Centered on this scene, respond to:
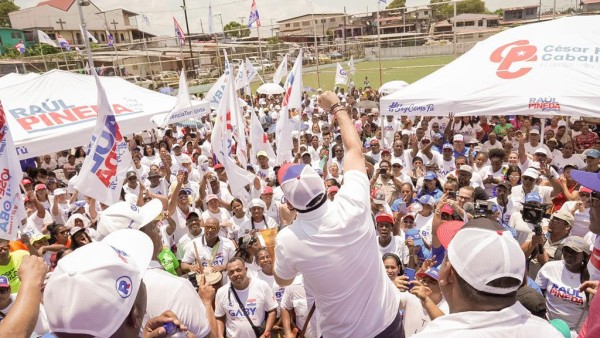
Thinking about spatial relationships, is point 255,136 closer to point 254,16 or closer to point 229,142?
point 229,142

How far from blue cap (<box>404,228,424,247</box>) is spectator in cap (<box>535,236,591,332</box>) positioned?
4.88ft

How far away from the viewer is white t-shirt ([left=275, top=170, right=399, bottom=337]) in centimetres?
227

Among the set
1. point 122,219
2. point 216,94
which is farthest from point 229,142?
point 216,94

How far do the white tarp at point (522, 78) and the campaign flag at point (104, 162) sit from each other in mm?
4741

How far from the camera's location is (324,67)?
1638 inches

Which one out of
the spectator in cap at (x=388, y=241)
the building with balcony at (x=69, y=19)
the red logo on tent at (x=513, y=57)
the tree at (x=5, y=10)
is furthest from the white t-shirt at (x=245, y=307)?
the tree at (x=5, y=10)

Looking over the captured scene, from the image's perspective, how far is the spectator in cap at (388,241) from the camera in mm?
4926

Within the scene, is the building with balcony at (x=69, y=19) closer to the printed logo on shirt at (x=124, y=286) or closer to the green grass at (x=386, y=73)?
the green grass at (x=386, y=73)

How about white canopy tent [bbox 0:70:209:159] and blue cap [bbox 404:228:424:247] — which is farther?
white canopy tent [bbox 0:70:209:159]

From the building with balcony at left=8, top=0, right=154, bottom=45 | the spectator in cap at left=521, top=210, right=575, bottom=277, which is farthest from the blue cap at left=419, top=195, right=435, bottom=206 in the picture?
the building with balcony at left=8, top=0, right=154, bottom=45

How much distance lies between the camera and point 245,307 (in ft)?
14.0

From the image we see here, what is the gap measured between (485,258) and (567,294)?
2.93 m

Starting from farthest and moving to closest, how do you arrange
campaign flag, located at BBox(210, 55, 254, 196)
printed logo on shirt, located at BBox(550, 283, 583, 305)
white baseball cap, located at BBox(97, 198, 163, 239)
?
campaign flag, located at BBox(210, 55, 254, 196) → printed logo on shirt, located at BBox(550, 283, 583, 305) → white baseball cap, located at BBox(97, 198, 163, 239)

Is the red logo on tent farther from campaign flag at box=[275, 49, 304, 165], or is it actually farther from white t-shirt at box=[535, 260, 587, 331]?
white t-shirt at box=[535, 260, 587, 331]
